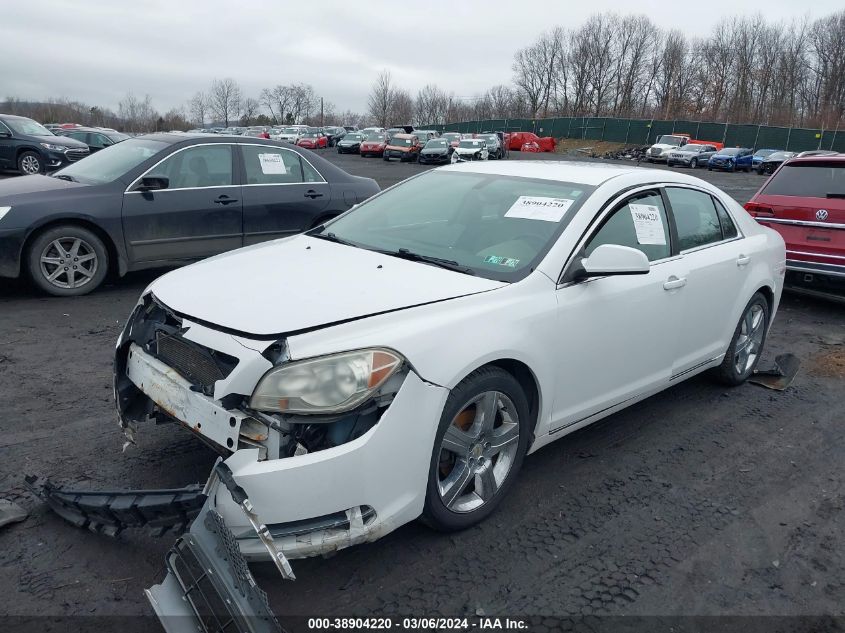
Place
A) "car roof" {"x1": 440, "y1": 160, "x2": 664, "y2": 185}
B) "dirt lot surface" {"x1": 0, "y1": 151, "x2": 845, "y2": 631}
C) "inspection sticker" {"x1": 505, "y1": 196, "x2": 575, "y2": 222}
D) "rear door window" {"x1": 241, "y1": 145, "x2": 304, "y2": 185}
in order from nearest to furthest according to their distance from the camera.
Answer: "dirt lot surface" {"x1": 0, "y1": 151, "x2": 845, "y2": 631} → "inspection sticker" {"x1": 505, "y1": 196, "x2": 575, "y2": 222} → "car roof" {"x1": 440, "y1": 160, "x2": 664, "y2": 185} → "rear door window" {"x1": 241, "y1": 145, "x2": 304, "y2": 185}

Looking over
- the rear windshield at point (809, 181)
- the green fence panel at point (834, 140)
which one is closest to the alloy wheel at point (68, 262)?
the rear windshield at point (809, 181)

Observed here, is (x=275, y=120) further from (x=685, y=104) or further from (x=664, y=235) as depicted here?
(x=664, y=235)

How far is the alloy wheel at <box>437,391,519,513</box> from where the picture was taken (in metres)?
2.87

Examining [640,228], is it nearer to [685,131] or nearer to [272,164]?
[272,164]

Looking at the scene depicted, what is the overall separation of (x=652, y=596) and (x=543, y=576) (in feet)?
1.39

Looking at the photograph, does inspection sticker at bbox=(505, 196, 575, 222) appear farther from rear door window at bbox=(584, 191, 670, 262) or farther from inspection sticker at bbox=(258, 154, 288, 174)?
inspection sticker at bbox=(258, 154, 288, 174)

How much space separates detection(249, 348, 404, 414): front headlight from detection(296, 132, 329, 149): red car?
4649cm

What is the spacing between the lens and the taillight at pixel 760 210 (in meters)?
7.47

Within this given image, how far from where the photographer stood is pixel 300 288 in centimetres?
294

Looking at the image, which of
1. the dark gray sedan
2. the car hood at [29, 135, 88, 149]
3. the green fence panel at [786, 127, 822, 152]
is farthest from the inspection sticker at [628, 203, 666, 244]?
the green fence panel at [786, 127, 822, 152]

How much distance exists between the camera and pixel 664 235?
13.1ft

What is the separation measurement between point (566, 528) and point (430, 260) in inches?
55.8

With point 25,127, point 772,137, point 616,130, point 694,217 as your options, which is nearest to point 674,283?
point 694,217

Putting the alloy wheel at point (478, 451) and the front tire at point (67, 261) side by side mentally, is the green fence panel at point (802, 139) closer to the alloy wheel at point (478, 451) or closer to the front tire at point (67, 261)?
the front tire at point (67, 261)
